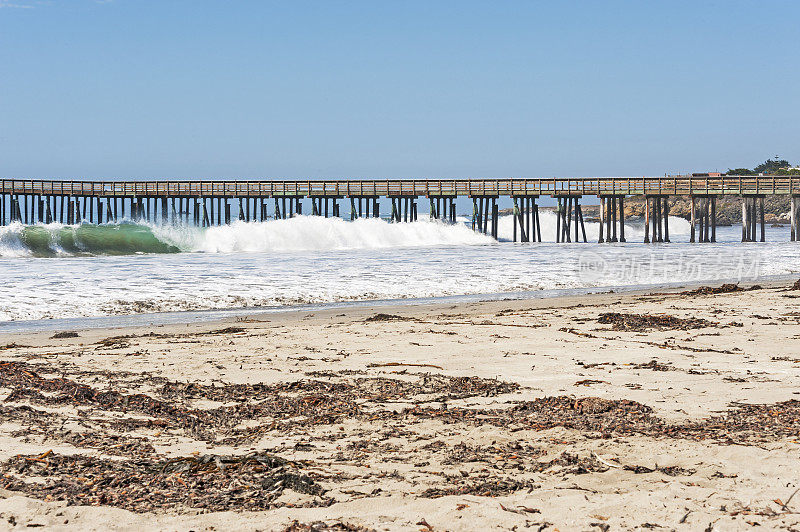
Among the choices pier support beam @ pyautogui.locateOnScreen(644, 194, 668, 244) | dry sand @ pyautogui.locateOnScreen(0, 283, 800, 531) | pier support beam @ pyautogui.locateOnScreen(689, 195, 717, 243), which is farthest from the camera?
pier support beam @ pyautogui.locateOnScreen(689, 195, 717, 243)

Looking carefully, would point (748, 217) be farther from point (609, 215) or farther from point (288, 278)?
point (288, 278)

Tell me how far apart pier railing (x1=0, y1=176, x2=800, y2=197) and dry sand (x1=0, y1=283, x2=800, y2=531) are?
40606 millimetres

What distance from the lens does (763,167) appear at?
129250 millimetres

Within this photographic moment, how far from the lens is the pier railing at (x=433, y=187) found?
47.6 m

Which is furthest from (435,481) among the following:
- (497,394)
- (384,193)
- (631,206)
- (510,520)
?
(631,206)

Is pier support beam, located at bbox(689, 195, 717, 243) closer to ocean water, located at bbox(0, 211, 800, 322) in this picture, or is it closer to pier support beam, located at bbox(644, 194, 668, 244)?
pier support beam, located at bbox(644, 194, 668, 244)

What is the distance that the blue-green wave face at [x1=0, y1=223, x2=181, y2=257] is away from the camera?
38031mm

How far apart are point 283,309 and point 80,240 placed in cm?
3129

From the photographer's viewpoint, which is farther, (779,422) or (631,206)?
(631,206)

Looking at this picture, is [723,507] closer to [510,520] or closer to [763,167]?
[510,520]

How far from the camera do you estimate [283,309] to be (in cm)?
1438

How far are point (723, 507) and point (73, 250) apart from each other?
39.9 m

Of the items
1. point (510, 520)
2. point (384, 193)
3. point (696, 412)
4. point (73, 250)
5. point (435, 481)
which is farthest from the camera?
point (384, 193)

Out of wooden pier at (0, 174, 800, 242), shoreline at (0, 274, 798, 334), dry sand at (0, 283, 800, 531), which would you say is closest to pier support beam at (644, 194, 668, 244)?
wooden pier at (0, 174, 800, 242)
